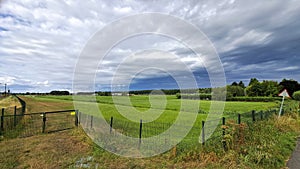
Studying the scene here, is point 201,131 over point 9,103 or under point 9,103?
under

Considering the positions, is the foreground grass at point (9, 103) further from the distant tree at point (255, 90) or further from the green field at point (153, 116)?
the distant tree at point (255, 90)

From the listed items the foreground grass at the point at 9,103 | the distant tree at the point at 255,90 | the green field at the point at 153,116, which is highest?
the distant tree at the point at 255,90

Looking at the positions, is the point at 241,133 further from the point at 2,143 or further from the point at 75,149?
the point at 2,143

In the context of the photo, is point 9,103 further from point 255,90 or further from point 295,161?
point 255,90

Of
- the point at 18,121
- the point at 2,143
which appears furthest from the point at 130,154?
the point at 18,121

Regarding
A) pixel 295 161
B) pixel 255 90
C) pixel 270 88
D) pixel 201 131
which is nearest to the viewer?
pixel 295 161

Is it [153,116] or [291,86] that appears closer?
[153,116]

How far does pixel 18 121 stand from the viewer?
9883 mm

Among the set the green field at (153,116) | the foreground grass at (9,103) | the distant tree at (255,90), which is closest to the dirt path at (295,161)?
the green field at (153,116)

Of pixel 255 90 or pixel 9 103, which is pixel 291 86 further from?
pixel 9 103

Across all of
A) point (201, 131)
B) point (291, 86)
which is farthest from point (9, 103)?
point (291, 86)

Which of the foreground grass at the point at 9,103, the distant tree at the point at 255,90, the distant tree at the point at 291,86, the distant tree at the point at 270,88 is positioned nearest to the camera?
the foreground grass at the point at 9,103

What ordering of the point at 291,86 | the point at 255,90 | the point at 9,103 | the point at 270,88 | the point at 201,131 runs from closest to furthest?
the point at 201,131
the point at 9,103
the point at 291,86
the point at 270,88
the point at 255,90

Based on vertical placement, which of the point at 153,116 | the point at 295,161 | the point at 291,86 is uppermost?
the point at 291,86
